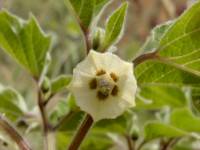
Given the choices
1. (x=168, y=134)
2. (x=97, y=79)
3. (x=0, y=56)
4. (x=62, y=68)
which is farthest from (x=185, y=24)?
(x=0, y=56)

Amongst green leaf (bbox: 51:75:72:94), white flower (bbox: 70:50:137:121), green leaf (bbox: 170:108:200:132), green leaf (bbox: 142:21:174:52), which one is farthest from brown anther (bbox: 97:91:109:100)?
green leaf (bbox: 170:108:200:132)

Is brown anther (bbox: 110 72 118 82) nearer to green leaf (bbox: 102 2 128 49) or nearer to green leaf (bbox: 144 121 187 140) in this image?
green leaf (bbox: 102 2 128 49)

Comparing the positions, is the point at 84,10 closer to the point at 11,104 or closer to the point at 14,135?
the point at 14,135

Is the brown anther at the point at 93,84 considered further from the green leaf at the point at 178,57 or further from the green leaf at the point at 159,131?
the green leaf at the point at 159,131

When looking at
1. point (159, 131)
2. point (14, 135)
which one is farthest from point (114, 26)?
point (159, 131)

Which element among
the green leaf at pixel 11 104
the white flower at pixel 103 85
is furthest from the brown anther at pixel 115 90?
the green leaf at pixel 11 104

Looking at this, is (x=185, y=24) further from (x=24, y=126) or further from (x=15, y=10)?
(x=15, y=10)
